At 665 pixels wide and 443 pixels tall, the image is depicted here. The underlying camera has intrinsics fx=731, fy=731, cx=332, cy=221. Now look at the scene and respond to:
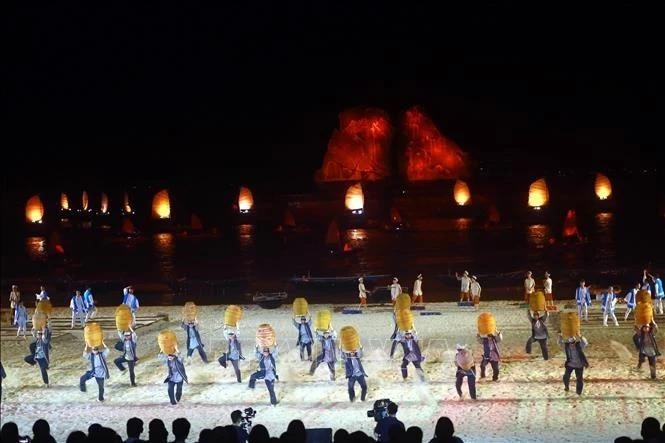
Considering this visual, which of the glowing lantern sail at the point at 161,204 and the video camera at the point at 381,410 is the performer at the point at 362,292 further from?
the glowing lantern sail at the point at 161,204

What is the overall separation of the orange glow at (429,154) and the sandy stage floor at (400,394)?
2705cm

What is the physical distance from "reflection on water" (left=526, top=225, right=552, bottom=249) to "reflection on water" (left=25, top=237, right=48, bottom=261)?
74.5ft

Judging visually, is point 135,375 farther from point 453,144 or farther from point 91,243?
point 453,144

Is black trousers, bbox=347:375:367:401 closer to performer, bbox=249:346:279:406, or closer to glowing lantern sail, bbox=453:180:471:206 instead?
performer, bbox=249:346:279:406

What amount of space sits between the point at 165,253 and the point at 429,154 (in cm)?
1812

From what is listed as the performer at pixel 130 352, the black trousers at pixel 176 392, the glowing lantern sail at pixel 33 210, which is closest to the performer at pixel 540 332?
the black trousers at pixel 176 392

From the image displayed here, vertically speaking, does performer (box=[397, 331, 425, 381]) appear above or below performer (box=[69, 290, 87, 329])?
below

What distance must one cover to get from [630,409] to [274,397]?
642 centimetres

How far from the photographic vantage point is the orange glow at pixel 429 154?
150 ft

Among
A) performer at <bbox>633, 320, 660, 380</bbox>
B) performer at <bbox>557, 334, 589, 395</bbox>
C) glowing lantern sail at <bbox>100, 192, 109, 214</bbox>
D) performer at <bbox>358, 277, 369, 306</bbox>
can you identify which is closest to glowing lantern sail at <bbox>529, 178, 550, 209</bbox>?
performer at <bbox>358, 277, 369, 306</bbox>

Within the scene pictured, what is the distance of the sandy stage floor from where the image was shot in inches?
486

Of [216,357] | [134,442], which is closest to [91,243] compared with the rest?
[216,357]

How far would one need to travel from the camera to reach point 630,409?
41.0 ft

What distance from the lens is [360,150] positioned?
153ft
